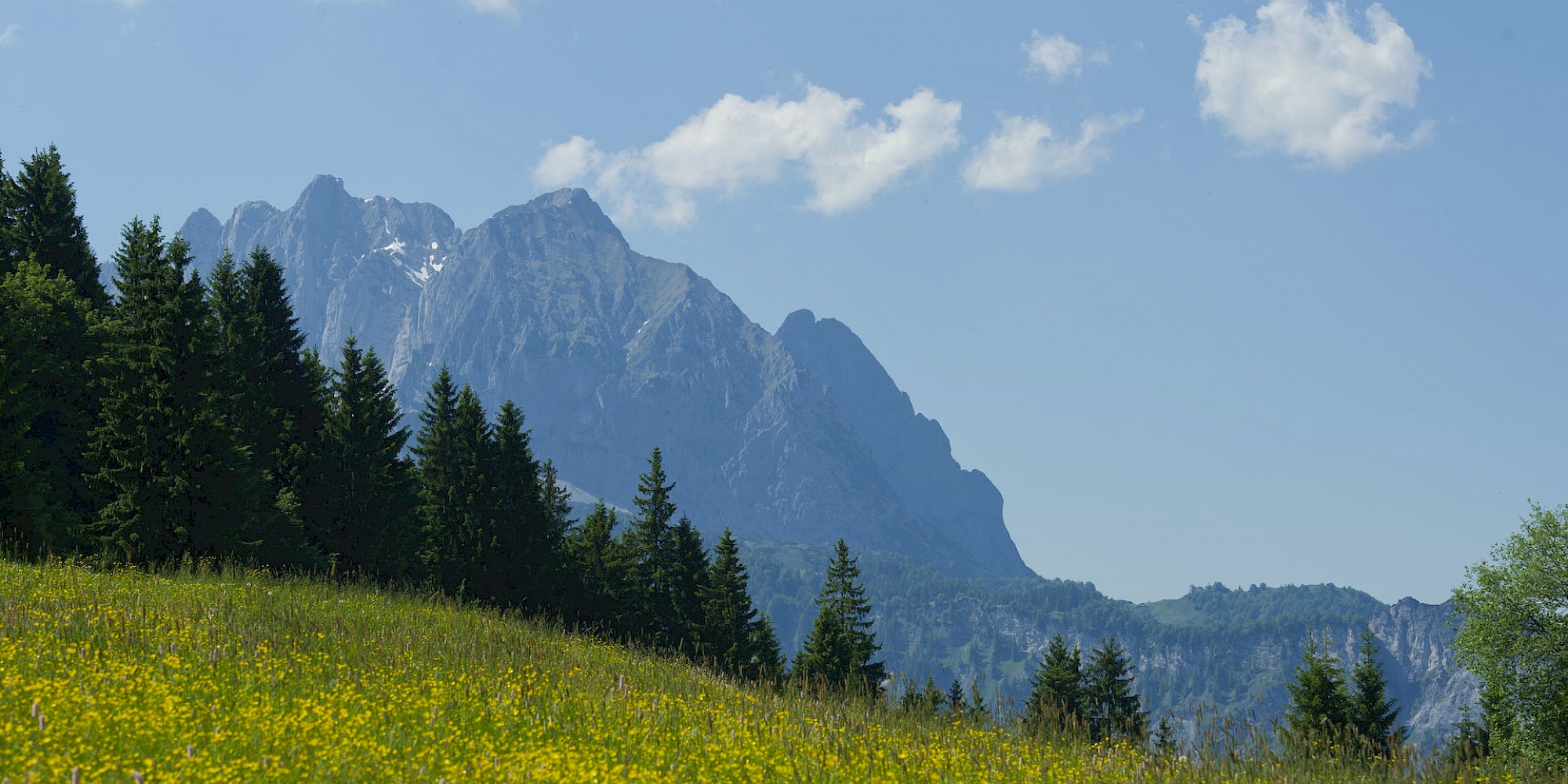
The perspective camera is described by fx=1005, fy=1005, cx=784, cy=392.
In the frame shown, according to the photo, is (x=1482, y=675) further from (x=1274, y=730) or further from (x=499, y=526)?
(x=499, y=526)

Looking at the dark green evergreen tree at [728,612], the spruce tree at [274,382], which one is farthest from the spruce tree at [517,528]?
the spruce tree at [274,382]

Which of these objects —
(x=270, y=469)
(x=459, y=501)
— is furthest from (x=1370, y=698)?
(x=270, y=469)

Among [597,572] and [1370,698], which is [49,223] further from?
[1370,698]

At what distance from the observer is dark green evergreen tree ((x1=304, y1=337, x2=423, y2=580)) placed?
4947 cm

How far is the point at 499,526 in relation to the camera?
58.2 meters

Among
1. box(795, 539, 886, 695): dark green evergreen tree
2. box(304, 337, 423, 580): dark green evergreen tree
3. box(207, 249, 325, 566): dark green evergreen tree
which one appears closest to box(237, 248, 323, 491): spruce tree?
box(207, 249, 325, 566): dark green evergreen tree

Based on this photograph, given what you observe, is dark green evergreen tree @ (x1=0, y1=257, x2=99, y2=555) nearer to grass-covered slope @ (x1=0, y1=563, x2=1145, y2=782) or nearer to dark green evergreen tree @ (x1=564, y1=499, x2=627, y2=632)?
grass-covered slope @ (x1=0, y1=563, x2=1145, y2=782)

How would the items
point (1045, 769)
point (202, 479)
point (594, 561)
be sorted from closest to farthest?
point (1045, 769) → point (202, 479) → point (594, 561)

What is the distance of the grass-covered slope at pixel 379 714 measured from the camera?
765 centimetres

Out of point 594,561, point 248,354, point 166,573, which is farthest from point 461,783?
point 594,561

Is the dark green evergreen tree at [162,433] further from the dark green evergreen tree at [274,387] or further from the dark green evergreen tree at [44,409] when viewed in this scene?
the dark green evergreen tree at [274,387]

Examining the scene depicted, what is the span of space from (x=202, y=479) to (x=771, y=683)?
26.4 metres

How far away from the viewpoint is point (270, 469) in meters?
46.9

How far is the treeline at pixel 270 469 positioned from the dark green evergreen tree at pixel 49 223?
84 mm
